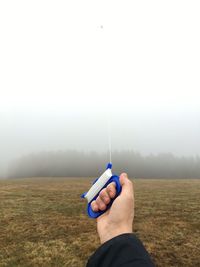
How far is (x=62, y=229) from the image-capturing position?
60.6ft

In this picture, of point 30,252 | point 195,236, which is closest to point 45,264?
point 30,252

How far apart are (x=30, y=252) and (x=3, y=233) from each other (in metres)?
3.47

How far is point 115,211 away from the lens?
13.6 ft

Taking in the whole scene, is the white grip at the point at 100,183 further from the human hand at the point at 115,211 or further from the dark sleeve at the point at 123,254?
the dark sleeve at the point at 123,254

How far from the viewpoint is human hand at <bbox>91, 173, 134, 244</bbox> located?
4031mm

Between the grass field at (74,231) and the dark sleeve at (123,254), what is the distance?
35.1 feet

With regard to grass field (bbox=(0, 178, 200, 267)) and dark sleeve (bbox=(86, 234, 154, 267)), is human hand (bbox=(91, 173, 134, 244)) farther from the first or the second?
grass field (bbox=(0, 178, 200, 267))

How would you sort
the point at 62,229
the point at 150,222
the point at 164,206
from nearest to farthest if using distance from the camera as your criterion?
the point at 62,229
the point at 150,222
the point at 164,206

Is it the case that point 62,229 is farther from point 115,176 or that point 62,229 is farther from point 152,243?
point 115,176

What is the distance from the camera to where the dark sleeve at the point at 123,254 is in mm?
3209

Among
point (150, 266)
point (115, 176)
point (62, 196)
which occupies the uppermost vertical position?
point (115, 176)

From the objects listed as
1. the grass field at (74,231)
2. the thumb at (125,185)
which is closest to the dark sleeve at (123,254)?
the thumb at (125,185)

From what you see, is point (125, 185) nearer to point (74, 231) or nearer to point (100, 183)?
point (100, 183)

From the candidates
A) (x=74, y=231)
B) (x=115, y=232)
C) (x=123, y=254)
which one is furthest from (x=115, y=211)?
(x=74, y=231)
